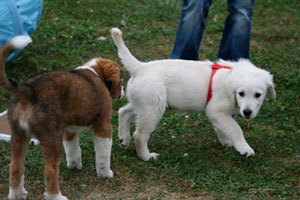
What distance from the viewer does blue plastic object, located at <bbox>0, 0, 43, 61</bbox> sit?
609 cm

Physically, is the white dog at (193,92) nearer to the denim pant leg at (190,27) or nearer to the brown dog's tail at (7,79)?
the denim pant leg at (190,27)

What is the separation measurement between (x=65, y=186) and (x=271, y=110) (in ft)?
9.72

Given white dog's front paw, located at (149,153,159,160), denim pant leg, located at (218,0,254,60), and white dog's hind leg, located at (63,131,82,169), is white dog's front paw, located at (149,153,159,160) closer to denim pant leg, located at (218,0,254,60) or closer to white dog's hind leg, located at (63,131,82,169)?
white dog's hind leg, located at (63,131,82,169)

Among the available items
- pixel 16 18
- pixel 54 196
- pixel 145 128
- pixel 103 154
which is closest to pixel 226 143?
Result: pixel 145 128

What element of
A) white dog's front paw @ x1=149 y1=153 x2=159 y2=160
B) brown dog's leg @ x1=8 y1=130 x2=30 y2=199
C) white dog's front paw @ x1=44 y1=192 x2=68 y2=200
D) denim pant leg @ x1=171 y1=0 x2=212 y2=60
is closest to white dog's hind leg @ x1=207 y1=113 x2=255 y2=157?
white dog's front paw @ x1=149 y1=153 x2=159 y2=160

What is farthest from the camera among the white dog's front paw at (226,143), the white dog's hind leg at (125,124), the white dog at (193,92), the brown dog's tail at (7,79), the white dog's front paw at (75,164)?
the white dog's front paw at (226,143)

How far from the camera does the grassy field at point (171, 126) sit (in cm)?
390

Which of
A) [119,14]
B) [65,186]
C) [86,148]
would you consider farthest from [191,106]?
[119,14]

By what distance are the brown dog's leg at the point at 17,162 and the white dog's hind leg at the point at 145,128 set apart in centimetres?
121

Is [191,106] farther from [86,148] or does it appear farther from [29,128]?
[29,128]

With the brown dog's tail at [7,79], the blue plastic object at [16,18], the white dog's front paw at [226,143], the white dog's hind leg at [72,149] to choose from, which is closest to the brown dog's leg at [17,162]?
the brown dog's tail at [7,79]

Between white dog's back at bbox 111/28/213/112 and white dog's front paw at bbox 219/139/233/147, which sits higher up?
white dog's back at bbox 111/28/213/112

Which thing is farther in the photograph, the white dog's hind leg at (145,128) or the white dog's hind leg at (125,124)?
the white dog's hind leg at (125,124)

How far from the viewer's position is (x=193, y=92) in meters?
4.43
